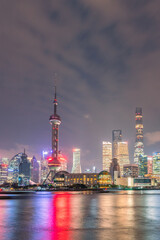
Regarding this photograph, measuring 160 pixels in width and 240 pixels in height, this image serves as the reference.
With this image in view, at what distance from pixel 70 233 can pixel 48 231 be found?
6.29ft

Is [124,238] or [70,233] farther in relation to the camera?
[70,233]

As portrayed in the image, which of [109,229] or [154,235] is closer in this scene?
[154,235]

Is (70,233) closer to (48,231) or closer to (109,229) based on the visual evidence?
(48,231)

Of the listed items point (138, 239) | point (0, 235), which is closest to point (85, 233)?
point (138, 239)

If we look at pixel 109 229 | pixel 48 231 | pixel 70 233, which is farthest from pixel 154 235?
pixel 48 231

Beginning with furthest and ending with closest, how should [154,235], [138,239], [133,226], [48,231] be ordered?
1. [133,226]
2. [48,231]
3. [154,235]
4. [138,239]

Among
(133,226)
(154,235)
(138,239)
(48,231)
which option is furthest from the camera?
(133,226)

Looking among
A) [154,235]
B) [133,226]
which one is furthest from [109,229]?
[154,235]

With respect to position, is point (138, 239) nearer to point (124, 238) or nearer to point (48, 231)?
point (124, 238)

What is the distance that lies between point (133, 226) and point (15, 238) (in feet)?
32.0

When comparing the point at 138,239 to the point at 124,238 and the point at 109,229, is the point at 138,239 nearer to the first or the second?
the point at 124,238

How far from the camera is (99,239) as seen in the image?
56.3ft

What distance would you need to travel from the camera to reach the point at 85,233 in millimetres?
19375

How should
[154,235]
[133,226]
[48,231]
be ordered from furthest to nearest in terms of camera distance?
[133,226] → [48,231] → [154,235]
